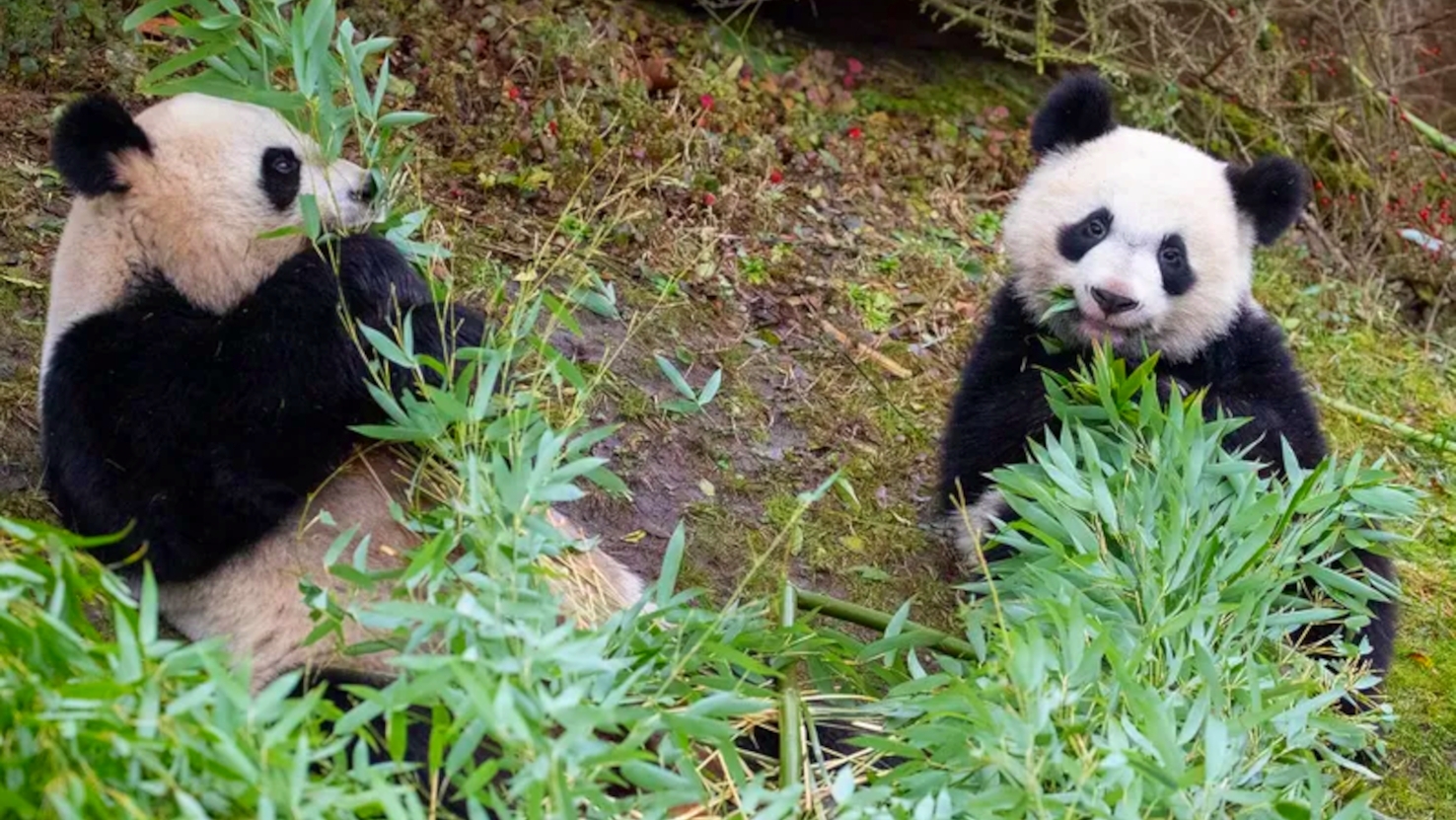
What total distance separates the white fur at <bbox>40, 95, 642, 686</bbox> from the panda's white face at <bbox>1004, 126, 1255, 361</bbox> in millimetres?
1673

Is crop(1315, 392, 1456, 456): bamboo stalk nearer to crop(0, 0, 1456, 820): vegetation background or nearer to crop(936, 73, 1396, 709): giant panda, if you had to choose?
crop(0, 0, 1456, 820): vegetation background

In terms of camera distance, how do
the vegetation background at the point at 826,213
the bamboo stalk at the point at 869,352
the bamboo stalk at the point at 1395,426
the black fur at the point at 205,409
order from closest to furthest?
the black fur at the point at 205,409 < the vegetation background at the point at 826,213 < the bamboo stalk at the point at 869,352 < the bamboo stalk at the point at 1395,426

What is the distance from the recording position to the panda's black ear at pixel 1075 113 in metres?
4.80

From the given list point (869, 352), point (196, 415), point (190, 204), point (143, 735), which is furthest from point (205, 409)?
point (869, 352)

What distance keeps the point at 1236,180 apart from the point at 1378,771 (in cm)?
174

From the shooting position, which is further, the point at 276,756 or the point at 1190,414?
the point at 1190,414

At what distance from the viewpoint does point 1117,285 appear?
14.1 feet

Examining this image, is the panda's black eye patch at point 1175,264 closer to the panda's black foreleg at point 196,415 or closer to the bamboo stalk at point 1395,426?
the bamboo stalk at point 1395,426

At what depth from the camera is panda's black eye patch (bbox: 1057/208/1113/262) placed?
456 centimetres

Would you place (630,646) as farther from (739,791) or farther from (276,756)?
(276,756)

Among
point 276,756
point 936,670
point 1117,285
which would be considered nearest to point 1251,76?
point 1117,285

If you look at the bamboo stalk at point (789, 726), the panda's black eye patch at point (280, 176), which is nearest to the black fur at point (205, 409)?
the panda's black eye patch at point (280, 176)

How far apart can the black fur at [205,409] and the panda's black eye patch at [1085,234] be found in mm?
1948

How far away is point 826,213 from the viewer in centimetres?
638
